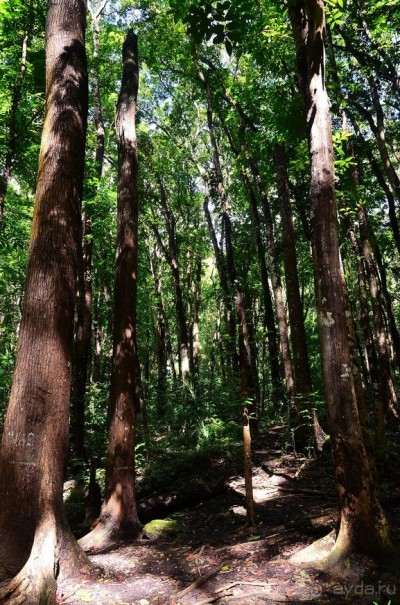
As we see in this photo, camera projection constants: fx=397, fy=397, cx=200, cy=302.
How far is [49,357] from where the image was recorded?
4.39m

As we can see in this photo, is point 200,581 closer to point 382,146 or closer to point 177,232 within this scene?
point 382,146

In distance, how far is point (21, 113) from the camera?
10867 millimetres

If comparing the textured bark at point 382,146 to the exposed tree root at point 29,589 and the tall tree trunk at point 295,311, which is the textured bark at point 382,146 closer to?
the tall tree trunk at point 295,311

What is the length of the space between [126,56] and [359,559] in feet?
30.8

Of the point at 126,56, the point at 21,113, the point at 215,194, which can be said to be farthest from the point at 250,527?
the point at 215,194

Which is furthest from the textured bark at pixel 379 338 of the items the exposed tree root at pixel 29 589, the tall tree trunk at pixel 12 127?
the exposed tree root at pixel 29 589

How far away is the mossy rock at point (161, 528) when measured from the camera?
6543 millimetres

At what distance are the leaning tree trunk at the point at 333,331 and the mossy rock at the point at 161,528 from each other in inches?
133

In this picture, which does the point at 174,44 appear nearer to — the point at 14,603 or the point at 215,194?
the point at 215,194

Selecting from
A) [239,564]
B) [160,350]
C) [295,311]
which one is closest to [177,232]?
[160,350]

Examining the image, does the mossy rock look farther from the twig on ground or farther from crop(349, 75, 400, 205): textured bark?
crop(349, 75, 400, 205): textured bark

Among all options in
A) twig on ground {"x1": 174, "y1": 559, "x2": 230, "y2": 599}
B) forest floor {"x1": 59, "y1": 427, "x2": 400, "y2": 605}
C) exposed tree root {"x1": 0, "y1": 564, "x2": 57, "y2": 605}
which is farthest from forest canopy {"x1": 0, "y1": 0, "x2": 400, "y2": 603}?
twig on ground {"x1": 174, "y1": 559, "x2": 230, "y2": 599}

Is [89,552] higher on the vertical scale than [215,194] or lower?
lower

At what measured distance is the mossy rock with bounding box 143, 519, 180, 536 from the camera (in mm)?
6543
